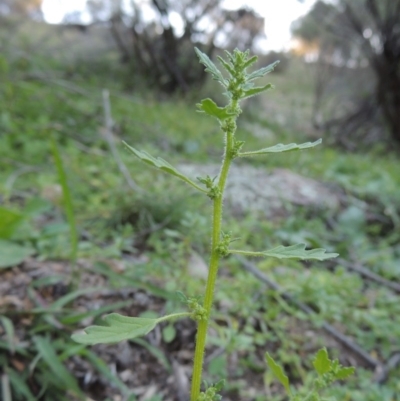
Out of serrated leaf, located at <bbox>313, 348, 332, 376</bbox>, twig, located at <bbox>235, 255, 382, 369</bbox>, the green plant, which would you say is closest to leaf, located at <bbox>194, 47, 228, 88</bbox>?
the green plant

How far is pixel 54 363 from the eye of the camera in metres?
0.96

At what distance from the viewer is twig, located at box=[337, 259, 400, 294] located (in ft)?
6.17

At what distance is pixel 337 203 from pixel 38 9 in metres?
6.28

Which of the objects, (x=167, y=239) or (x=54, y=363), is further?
(x=167, y=239)

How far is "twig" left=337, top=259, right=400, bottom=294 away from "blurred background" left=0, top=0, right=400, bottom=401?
0.03 feet

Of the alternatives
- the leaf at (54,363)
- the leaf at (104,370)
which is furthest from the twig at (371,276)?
the leaf at (54,363)

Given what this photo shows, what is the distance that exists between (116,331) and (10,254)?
85cm

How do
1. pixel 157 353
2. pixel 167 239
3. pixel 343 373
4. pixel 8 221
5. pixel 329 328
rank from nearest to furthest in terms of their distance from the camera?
pixel 343 373, pixel 157 353, pixel 8 221, pixel 329 328, pixel 167 239

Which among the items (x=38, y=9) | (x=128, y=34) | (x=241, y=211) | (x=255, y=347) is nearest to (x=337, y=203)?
(x=241, y=211)

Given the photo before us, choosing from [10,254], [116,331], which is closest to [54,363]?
[10,254]

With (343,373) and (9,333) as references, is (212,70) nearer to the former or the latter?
(343,373)

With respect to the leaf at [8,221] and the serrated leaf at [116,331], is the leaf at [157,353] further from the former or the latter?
the serrated leaf at [116,331]

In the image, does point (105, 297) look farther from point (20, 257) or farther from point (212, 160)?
point (212, 160)

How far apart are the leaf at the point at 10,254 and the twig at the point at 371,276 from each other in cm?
143
